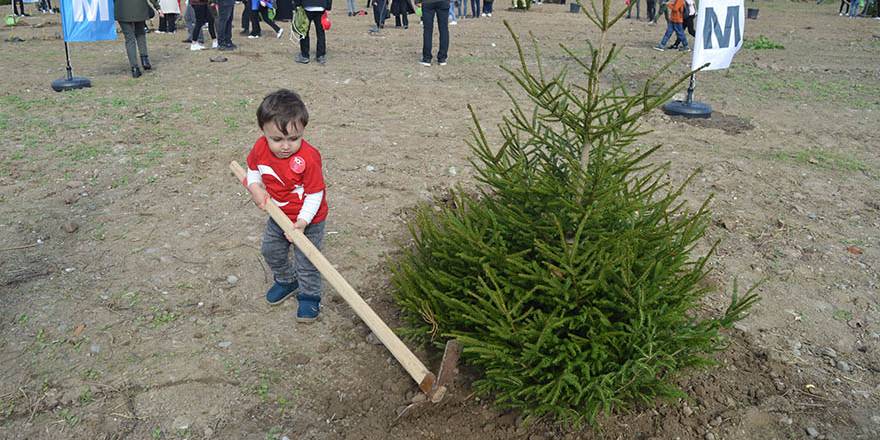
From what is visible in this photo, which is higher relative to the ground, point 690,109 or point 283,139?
point 283,139

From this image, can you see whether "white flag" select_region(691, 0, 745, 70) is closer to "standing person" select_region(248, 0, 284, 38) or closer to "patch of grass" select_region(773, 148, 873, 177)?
"patch of grass" select_region(773, 148, 873, 177)

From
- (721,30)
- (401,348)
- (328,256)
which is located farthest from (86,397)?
(721,30)

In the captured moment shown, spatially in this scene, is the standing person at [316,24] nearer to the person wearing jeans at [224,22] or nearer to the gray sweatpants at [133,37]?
the person wearing jeans at [224,22]

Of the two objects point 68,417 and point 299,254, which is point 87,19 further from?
point 68,417

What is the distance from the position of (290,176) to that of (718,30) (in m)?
5.75

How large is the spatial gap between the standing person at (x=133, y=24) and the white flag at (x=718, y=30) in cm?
698

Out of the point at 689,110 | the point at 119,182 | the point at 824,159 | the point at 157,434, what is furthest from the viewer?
the point at 689,110

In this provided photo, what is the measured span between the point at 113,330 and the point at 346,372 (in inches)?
50.5

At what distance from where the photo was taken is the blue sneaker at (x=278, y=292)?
12.1 ft

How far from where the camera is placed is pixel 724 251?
14.4ft

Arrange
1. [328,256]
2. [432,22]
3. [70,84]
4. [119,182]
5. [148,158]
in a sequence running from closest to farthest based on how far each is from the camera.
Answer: [328,256] → [119,182] → [148,158] → [70,84] → [432,22]

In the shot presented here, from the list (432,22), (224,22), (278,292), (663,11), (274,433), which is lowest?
(274,433)

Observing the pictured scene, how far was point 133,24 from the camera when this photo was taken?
8.92 metres

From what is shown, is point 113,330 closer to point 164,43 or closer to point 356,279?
point 356,279
